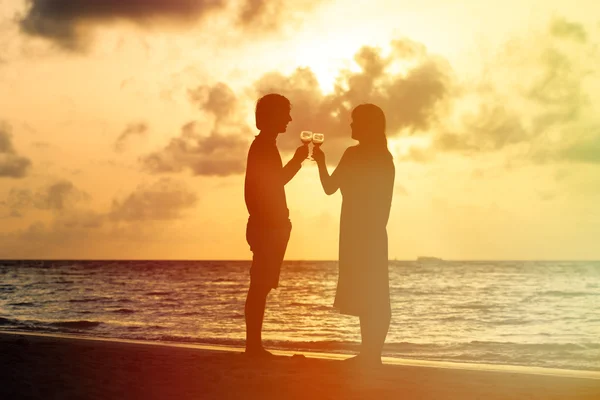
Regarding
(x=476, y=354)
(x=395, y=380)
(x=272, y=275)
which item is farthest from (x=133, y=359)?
(x=476, y=354)

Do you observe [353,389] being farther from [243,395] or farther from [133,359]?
[133,359]

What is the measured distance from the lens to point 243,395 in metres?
5.19

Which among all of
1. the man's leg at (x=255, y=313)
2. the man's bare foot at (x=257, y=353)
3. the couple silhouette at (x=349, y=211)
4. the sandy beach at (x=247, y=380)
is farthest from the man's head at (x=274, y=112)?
the sandy beach at (x=247, y=380)

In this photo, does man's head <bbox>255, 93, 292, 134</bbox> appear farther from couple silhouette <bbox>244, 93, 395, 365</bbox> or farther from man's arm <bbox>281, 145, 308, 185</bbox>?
man's arm <bbox>281, 145, 308, 185</bbox>

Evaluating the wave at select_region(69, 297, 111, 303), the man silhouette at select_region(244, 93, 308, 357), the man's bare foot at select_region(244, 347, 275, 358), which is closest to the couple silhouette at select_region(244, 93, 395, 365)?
the man silhouette at select_region(244, 93, 308, 357)

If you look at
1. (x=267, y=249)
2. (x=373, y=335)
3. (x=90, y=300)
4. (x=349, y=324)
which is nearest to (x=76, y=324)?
(x=349, y=324)

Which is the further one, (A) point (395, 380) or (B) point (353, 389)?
(A) point (395, 380)

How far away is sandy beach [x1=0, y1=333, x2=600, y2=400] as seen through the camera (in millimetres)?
5273

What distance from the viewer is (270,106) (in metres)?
7.00

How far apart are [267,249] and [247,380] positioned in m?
1.54

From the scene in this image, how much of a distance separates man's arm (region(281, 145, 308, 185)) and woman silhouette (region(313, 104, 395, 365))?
13cm

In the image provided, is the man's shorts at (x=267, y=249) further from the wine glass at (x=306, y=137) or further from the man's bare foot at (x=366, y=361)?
the man's bare foot at (x=366, y=361)

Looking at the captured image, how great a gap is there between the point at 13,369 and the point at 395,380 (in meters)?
3.77

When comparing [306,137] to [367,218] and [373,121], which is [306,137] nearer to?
[373,121]
